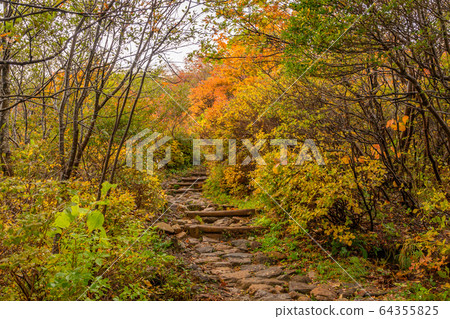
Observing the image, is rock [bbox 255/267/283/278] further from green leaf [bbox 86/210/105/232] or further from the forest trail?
green leaf [bbox 86/210/105/232]

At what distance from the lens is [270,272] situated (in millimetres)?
5398

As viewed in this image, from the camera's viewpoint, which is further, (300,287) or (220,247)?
(220,247)

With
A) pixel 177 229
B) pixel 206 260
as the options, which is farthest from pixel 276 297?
pixel 177 229

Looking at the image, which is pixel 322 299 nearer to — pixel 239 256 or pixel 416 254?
pixel 416 254

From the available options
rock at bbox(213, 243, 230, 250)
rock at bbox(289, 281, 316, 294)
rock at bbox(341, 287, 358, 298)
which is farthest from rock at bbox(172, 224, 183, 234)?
rock at bbox(341, 287, 358, 298)

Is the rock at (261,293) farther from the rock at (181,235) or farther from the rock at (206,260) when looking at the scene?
the rock at (181,235)

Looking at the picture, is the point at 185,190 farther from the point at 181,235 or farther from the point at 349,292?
the point at 349,292

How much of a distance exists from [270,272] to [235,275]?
0.53m

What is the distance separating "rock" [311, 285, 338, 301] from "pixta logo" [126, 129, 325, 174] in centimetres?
190

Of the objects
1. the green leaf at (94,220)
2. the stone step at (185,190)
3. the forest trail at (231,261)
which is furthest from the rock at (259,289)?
the stone step at (185,190)

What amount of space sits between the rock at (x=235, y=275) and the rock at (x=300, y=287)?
2.56 ft

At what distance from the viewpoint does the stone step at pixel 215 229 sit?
7.63 m

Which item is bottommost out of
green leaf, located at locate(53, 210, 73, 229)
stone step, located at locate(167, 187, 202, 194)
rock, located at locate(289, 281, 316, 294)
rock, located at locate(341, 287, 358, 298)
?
rock, located at locate(289, 281, 316, 294)

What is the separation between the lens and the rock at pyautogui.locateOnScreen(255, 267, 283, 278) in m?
5.31
